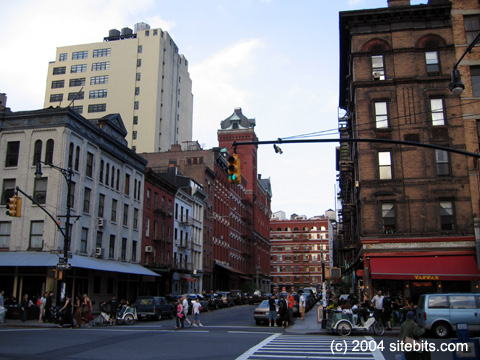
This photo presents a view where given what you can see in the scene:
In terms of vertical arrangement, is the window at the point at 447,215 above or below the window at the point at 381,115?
below

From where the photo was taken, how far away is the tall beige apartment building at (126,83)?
80.2 meters

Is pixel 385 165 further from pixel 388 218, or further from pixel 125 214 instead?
pixel 125 214

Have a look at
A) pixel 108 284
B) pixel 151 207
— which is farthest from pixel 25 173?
pixel 151 207

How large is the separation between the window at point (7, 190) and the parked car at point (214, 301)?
20.3 metres

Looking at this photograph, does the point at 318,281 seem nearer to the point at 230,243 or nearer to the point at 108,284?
the point at 230,243

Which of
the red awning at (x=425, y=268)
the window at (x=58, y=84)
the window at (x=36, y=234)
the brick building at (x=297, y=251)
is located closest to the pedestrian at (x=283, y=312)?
the red awning at (x=425, y=268)

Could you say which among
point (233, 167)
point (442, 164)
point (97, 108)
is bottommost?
point (233, 167)

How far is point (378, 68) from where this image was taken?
34594mm

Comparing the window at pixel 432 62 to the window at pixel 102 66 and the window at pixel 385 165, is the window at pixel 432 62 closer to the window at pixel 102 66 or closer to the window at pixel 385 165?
the window at pixel 385 165

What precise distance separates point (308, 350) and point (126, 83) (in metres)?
72.4

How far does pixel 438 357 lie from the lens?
44.1 feet

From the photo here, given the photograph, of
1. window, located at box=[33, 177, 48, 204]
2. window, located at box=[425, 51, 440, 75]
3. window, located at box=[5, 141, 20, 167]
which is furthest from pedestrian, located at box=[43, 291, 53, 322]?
window, located at box=[425, 51, 440, 75]

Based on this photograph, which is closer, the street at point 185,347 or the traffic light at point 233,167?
the street at point 185,347

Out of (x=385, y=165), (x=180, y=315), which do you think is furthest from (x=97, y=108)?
(x=180, y=315)
